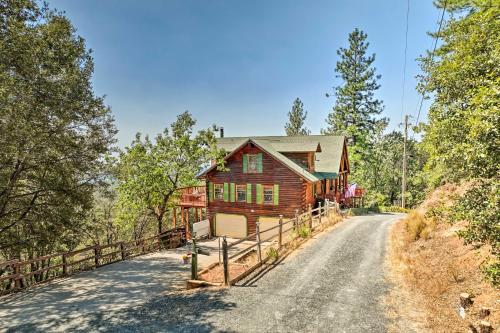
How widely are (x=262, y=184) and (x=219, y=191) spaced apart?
4411mm

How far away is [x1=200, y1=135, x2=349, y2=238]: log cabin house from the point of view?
23.8 metres

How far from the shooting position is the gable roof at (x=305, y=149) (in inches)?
952

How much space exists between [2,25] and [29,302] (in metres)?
9.21

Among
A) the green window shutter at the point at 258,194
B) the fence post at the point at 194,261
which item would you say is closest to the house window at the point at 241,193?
the green window shutter at the point at 258,194

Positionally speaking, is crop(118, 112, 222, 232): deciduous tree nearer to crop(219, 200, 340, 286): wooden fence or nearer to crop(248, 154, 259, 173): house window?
crop(248, 154, 259, 173): house window

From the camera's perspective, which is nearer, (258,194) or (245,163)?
(258,194)

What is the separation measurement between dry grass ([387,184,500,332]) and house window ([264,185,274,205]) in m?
12.3

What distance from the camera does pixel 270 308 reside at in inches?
Result: 305

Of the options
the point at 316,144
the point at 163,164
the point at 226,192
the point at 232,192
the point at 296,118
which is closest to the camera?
the point at 163,164

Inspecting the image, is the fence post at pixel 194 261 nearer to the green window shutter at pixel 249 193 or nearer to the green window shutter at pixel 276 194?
the green window shutter at pixel 276 194

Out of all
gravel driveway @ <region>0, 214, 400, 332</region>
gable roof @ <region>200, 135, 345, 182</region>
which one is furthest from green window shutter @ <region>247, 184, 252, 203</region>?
gravel driveway @ <region>0, 214, 400, 332</region>

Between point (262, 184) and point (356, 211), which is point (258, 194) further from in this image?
point (356, 211)

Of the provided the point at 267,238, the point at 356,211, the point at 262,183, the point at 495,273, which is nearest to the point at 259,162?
the point at 262,183

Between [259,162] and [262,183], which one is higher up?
[259,162]
